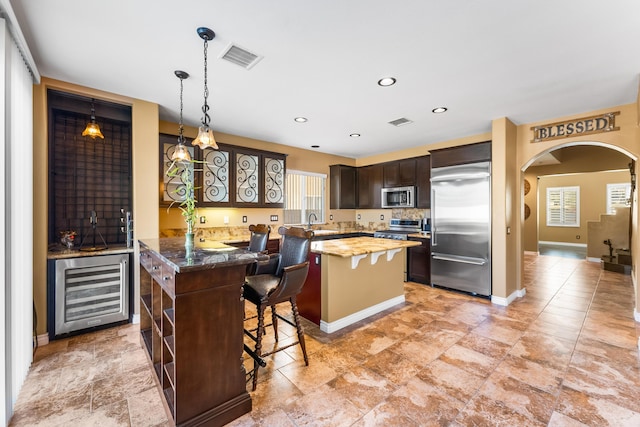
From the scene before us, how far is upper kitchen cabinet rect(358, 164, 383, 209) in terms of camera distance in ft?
19.4

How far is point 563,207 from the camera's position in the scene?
9.34m

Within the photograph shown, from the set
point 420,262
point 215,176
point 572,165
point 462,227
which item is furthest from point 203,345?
point 572,165

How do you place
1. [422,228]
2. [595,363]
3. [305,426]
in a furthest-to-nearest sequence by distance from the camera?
1. [422,228]
2. [595,363]
3. [305,426]

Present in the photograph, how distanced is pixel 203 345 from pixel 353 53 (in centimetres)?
238

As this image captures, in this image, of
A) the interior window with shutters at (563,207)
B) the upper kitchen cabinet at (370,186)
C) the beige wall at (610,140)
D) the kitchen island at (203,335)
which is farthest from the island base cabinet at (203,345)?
the interior window with shutters at (563,207)

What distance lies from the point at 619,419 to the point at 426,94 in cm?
300

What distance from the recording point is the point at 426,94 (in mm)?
3043

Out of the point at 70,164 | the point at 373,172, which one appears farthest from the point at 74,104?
the point at 373,172

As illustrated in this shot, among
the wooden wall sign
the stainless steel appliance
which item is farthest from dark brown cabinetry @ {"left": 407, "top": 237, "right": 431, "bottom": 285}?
the wooden wall sign

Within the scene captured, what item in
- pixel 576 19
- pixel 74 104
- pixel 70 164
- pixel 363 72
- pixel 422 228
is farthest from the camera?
pixel 422 228

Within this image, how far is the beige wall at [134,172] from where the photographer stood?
8.52 ft

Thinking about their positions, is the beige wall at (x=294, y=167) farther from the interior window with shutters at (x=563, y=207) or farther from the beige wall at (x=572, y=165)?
the interior window with shutters at (x=563, y=207)

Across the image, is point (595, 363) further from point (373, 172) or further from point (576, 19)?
point (373, 172)

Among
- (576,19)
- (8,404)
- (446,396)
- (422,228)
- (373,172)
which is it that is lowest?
(446,396)
